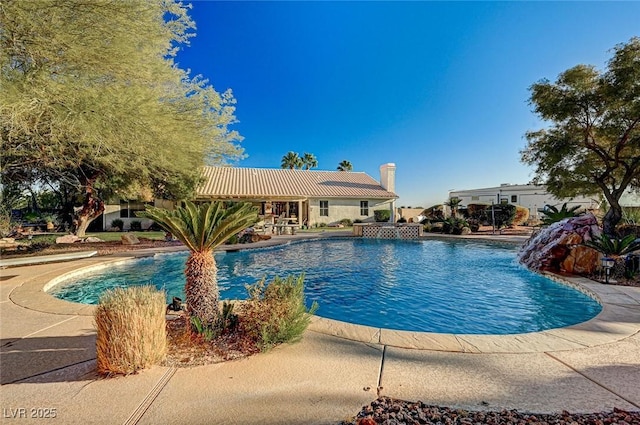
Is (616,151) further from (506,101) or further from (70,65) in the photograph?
(70,65)

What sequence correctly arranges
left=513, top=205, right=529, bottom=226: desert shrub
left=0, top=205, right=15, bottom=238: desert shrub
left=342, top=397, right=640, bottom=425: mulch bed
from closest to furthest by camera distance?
1. left=342, top=397, right=640, bottom=425: mulch bed
2. left=0, top=205, right=15, bottom=238: desert shrub
3. left=513, top=205, right=529, bottom=226: desert shrub

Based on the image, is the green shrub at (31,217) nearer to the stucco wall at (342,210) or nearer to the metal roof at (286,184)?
the metal roof at (286,184)

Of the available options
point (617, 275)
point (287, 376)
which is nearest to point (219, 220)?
point (287, 376)

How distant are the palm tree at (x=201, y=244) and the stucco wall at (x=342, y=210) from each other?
76.8 feet

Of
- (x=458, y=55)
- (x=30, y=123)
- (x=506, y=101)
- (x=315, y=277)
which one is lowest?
(x=315, y=277)

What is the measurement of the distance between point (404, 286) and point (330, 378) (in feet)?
19.6

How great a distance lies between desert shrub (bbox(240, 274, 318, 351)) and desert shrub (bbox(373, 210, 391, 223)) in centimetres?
2453

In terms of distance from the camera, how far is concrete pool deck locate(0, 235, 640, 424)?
Answer: 257 centimetres

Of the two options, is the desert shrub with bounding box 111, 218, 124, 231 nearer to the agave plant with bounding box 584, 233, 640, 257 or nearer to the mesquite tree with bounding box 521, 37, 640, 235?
the mesquite tree with bounding box 521, 37, 640, 235

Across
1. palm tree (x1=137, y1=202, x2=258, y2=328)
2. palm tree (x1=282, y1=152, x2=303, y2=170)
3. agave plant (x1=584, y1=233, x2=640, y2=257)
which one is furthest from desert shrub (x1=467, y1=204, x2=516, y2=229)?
palm tree (x1=282, y1=152, x2=303, y2=170)

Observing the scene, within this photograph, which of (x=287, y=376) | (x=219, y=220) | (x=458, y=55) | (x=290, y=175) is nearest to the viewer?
(x=287, y=376)

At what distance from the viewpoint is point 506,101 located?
1563 cm

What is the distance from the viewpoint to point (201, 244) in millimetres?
4023

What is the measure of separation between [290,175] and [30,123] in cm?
2437
